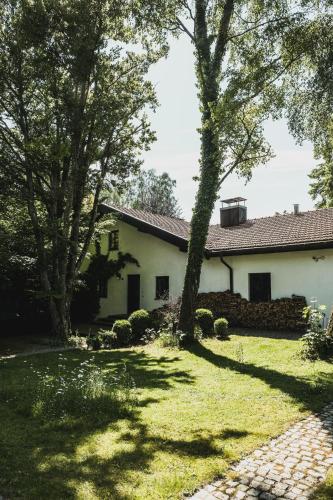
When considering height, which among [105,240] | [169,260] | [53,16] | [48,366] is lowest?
[48,366]

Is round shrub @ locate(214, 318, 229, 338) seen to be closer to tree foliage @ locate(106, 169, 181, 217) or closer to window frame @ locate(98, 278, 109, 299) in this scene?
window frame @ locate(98, 278, 109, 299)

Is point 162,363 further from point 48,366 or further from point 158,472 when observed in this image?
point 158,472

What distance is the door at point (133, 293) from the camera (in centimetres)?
2006

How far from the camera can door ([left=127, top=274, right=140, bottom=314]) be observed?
65.8 feet

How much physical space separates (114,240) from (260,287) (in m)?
9.31

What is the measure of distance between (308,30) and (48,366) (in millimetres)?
11531

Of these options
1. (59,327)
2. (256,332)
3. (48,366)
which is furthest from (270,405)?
(59,327)

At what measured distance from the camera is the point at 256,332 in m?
14.1

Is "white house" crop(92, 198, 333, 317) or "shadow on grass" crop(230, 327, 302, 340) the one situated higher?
"white house" crop(92, 198, 333, 317)

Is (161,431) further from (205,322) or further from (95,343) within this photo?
(205,322)

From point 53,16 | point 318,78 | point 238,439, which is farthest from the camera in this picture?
point 53,16

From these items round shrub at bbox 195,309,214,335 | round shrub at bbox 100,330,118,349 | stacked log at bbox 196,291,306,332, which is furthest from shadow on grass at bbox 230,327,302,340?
round shrub at bbox 100,330,118,349

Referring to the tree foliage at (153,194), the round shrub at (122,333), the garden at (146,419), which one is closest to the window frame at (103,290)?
the round shrub at (122,333)

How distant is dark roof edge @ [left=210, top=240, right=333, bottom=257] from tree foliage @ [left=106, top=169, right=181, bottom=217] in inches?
1170
